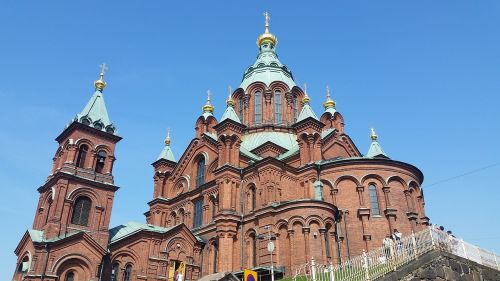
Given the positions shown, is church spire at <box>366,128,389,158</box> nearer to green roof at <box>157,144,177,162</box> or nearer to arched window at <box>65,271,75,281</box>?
green roof at <box>157,144,177,162</box>

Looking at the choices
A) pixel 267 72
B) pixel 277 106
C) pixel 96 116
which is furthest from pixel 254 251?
pixel 267 72

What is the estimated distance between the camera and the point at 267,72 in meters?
46.4

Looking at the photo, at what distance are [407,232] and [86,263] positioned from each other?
21.8 meters

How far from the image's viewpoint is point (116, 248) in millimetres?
29672

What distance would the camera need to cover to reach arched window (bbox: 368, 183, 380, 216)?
30541mm

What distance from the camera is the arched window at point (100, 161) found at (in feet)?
109

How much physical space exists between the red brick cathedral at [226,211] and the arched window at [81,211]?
7 centimetres

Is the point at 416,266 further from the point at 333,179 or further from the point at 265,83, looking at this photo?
the point at 265,83

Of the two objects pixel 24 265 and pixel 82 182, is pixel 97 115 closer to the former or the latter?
pixel 82 182

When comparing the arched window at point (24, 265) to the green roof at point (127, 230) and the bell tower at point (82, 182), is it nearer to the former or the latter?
the bell tower at point (82, 182)

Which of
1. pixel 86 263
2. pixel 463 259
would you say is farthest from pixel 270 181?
pixel 463 259

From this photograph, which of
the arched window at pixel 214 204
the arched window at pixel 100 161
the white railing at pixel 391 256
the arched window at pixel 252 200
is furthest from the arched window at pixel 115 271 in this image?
the white railing at pixel 391 256

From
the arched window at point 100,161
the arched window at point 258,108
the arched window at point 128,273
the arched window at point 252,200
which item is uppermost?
the arched window at point 258,108

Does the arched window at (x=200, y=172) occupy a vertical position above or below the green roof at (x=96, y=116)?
below
